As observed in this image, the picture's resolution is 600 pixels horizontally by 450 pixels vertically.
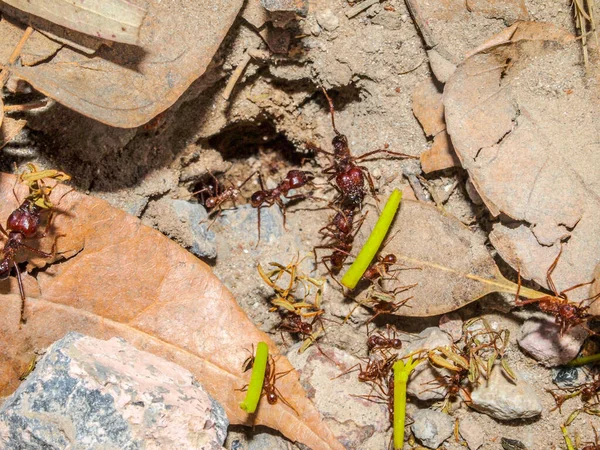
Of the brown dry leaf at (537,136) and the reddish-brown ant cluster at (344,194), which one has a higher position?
the brown dry leaf at (537,136)

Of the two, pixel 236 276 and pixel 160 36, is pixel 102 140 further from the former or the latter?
pixel 236 276

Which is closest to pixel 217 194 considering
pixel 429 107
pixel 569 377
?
pixel 429 107

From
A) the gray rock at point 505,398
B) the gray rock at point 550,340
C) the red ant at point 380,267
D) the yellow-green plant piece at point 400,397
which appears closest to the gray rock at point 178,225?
the red ant at point 380,267

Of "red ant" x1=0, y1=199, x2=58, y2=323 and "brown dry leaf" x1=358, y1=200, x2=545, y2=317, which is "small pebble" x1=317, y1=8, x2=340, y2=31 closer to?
"brown dry leaf" x1=358, y1=200, x2=545, y2=317

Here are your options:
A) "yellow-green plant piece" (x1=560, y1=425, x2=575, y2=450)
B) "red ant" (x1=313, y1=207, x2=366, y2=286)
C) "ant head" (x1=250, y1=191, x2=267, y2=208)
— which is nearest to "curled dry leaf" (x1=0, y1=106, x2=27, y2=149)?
"ant head" (x1=250, y1=191, x2=267, y2=208)

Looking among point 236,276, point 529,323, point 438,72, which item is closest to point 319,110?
point 438,72

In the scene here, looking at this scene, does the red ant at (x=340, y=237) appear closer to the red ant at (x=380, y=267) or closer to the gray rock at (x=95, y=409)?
the red ant at (x=380, y=267)

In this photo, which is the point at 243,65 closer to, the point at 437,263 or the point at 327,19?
the point at 327,19

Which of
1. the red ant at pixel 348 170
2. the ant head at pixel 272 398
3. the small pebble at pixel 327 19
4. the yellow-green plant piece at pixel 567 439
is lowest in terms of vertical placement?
the ant head at pixel 272 398
